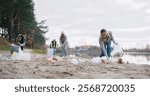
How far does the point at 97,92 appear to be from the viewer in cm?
882

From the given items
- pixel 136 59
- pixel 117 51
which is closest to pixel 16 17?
pixel 136 59

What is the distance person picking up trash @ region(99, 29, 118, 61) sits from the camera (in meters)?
16.1

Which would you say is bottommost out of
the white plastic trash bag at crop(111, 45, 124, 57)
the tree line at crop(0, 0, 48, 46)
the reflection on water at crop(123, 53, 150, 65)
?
the reflection on water at crop(123, 53, 150, 65)

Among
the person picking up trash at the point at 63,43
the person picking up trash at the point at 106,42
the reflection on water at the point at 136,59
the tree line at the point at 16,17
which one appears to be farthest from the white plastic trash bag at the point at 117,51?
Result: the tree line at the point at 16,17

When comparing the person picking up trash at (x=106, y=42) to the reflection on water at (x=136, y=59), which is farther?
the reflection on water at (x=136, y=59)

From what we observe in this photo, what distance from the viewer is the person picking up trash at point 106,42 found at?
16125mm

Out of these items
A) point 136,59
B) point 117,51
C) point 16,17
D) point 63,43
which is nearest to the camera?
point 117,51

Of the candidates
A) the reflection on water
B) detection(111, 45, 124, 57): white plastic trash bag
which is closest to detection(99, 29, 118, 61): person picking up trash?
detection(111, 45, 124, 57): white plastic trash bag

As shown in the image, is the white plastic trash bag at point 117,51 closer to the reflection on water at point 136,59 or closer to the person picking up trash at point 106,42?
the person picking up trash at point 106,42

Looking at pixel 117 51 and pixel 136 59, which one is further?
pixel 136 59

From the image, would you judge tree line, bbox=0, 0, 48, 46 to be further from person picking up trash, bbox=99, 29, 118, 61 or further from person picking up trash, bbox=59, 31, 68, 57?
person picking up trash, bbox=99, 29, 118, 61

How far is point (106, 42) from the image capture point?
17.4 meters

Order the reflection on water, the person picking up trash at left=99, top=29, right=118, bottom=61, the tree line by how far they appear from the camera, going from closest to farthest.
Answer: the person picking up trash at left=99, top=29, right=118, bottom=61
the reflection on water
the tree line

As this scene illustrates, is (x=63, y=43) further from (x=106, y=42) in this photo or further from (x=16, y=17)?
(x=16, y=17)
